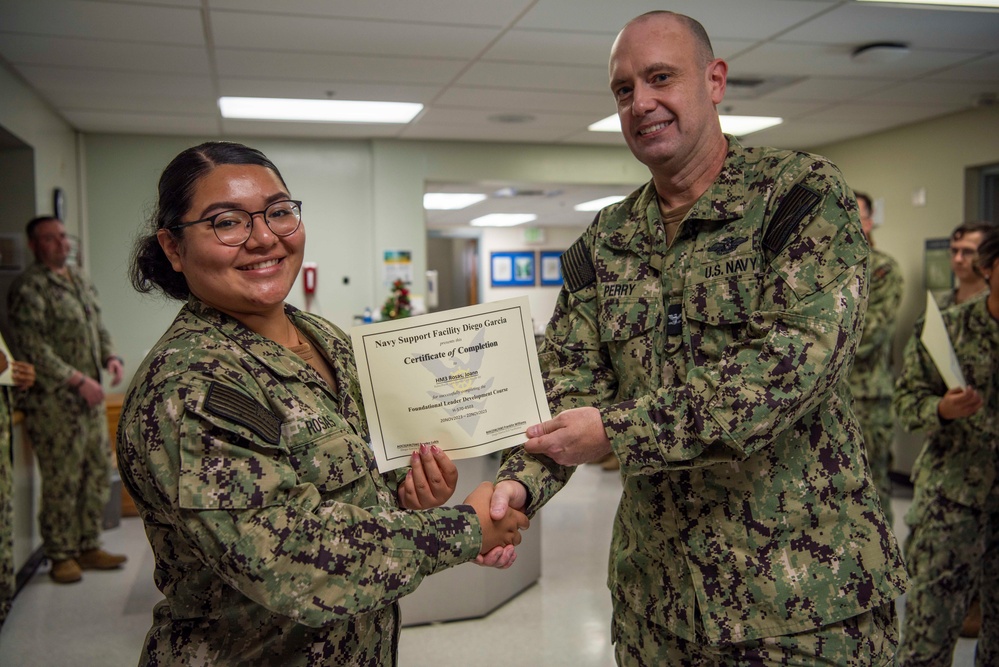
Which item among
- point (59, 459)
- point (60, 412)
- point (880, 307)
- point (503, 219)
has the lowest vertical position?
point (59, 459)

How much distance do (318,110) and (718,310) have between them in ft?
15.0

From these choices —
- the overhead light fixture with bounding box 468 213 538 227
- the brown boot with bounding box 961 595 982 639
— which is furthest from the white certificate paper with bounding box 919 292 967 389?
the overhead light fixture with bounding box 468 213 538 227

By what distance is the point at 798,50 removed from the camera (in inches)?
163

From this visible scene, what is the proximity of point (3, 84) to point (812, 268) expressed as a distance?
14.6 ft

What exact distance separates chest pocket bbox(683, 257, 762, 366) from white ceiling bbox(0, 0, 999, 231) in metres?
2.29

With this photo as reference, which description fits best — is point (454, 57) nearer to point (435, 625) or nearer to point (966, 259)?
point (435, 625)

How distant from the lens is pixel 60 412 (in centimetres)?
415

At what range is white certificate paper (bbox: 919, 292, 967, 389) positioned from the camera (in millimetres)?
2461

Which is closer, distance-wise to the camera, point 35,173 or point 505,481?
point 505,481

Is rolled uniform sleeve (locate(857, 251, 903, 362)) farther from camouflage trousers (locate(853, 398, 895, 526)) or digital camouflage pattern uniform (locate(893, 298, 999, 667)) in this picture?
digital camouflage pattern uniform (locate(893, 298, 999, 667))

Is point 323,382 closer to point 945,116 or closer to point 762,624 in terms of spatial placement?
point 762,624

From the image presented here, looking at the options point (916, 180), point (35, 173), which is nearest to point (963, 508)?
point (916, 180)

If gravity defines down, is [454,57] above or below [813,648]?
above

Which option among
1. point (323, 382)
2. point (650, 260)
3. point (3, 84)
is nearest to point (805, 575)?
point (650, 260)
